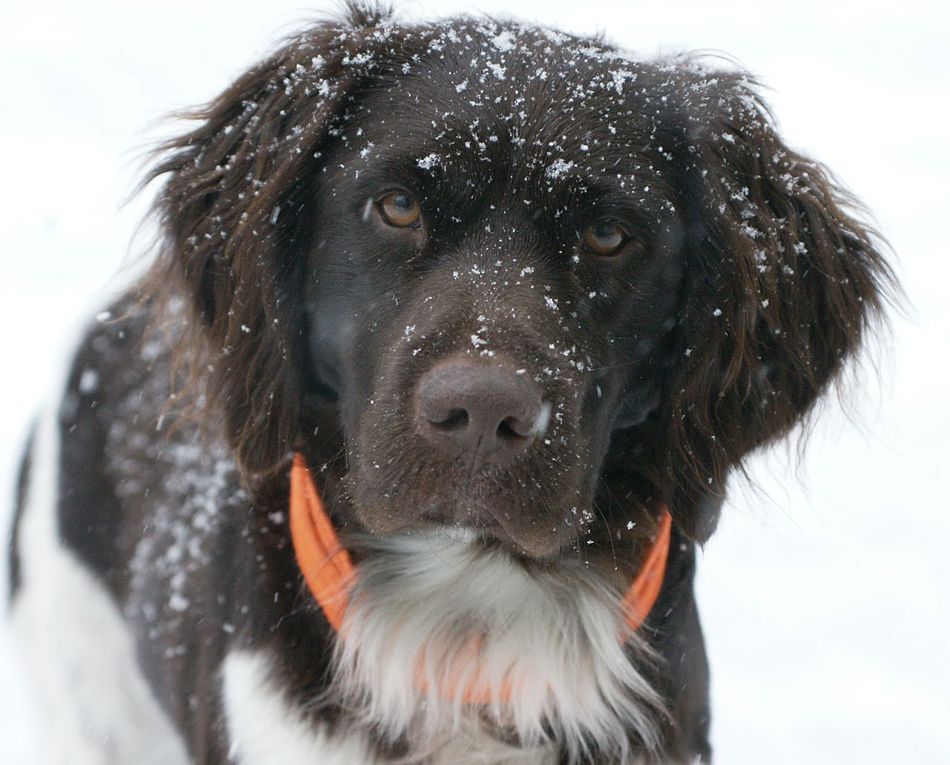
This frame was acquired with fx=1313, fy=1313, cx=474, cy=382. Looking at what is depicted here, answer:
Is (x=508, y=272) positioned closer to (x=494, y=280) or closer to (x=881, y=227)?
(x=494, y=280)

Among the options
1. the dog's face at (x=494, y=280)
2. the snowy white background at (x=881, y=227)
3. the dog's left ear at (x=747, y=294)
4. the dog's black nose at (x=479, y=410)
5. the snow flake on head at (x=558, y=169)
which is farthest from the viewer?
the snowy white background at (x=881, y=227)

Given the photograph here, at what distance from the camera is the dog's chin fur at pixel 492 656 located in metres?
2.81

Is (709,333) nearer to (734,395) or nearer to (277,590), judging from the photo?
(734,395)

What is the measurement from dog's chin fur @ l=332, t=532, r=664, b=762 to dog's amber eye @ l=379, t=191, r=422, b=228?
680 millimetres

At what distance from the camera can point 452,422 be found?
2.33 meters

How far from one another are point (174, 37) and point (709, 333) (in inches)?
237

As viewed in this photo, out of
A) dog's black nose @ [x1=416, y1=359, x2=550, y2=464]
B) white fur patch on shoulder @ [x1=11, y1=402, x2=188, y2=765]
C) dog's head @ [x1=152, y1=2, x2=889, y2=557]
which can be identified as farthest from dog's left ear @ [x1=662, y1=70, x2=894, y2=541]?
white fur patch on shoulder @ [x1=11, y1=402, x2=188, y2=765]

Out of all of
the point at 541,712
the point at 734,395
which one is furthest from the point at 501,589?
the point at 734,395

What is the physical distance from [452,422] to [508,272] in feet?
1.19

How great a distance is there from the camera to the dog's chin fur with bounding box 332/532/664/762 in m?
2.81

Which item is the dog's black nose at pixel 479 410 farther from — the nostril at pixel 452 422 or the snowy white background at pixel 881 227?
the snowy white background at pixel 881 227

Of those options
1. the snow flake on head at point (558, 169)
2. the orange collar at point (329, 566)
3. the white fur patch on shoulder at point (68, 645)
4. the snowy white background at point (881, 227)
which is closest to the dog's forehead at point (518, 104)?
the snow flake on head at point (558, 169)

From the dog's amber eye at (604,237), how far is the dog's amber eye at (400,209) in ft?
1.12

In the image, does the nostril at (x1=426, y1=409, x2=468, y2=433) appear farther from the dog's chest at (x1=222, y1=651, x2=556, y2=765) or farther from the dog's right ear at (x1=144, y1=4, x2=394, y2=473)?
the dog's chest at (x1=222, y1=651, x2=556, y2=765)
